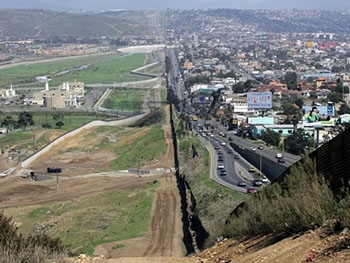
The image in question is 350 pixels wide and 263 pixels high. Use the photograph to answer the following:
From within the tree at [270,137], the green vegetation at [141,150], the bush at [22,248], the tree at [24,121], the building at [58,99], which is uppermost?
the bush at [22,248]

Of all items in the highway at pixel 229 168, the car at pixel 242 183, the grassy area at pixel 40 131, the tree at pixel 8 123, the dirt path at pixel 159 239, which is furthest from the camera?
the tree at pixel 8 123

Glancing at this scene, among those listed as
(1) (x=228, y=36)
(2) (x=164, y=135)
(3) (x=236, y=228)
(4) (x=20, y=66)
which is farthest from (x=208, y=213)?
(1) (x=228, y=36)

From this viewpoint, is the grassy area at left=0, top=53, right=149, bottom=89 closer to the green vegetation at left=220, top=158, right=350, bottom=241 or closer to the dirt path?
the dirt path

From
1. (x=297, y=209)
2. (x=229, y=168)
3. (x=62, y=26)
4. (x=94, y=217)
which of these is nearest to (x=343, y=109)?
(x=229, y=168)

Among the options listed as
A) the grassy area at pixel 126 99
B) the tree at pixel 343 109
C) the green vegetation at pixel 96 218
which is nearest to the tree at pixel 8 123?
the grassy area at pixel 126 99

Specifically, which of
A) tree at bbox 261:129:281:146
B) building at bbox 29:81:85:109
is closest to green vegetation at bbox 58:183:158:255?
tree at bbox 261:129:281:146

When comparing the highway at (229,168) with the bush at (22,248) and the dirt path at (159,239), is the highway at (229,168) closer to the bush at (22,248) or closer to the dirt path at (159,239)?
the dirt path at (159,239)

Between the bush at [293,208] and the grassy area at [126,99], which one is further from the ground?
the bush at [293,208]
